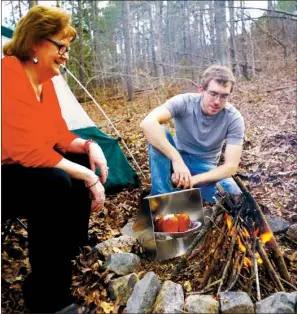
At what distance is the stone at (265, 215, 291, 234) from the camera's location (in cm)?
238

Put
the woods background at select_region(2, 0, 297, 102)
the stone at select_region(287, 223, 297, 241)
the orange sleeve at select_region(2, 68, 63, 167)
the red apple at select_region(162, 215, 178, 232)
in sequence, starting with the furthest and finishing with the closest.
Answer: the woods background at select_region(2, 0, 297, 102)
the stone at select_region(287, 223, 297, 241)
the red apple at select_region(162, 215, 178, 232)
the orange sleeve at select_region(2, 68, 63, 167)

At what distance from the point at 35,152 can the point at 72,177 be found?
0.27 metres

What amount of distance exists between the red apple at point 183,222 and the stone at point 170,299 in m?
0.53

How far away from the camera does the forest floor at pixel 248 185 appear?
6.35 ft

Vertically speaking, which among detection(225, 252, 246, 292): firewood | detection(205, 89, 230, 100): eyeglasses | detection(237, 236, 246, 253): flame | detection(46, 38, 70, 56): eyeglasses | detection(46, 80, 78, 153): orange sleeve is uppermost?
detection(46, 38, 70, 56): eyeglasses

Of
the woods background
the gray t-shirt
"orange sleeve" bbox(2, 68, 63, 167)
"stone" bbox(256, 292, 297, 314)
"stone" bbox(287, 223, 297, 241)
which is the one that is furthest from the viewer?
the woods background

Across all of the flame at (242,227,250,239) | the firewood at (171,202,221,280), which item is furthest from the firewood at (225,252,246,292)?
the firewood at (171,202,221,280)

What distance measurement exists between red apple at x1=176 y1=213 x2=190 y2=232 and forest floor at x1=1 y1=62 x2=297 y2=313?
0.21 m

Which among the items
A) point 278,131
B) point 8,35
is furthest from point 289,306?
point 278,131

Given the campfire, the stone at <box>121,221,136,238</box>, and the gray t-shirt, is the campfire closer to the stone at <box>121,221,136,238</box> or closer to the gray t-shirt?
the stone at <box>121,221,136,238</box>

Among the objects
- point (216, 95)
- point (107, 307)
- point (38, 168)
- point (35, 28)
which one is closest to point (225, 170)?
point (216, 95)

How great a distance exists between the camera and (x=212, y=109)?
2744mm

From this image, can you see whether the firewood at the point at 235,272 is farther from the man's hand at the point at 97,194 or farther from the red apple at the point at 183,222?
the man's hand at the point at 97,194

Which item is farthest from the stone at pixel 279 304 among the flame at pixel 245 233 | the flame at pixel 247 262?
the flame at pixel 245 233
